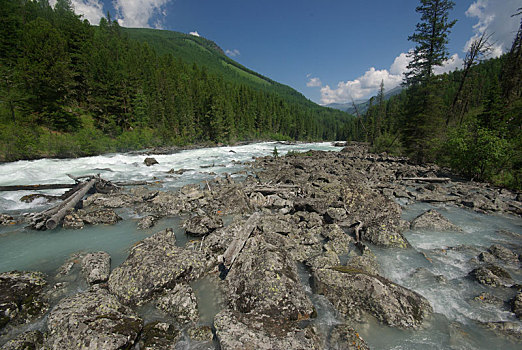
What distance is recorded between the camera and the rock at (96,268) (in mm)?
5232

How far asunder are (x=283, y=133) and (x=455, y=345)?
101 m

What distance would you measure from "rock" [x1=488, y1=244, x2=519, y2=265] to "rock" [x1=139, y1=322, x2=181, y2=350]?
9427 millimetres

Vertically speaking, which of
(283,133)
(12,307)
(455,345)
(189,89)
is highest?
(189,89)

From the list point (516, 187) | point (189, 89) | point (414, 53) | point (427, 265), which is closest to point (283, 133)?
point (189, 89)

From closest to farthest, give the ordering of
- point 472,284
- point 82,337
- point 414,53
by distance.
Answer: point 82,337 < point 472,284 < point 414,53

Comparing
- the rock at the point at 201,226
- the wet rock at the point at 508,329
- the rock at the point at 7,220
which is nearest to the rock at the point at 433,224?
the wet rock at the point at 508,329

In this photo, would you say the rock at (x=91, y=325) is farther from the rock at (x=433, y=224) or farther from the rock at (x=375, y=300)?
the rock at (x=433, y=224)

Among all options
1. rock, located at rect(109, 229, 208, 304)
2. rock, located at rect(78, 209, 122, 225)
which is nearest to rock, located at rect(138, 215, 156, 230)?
rock, located at rect(78, 209, 122, 225)

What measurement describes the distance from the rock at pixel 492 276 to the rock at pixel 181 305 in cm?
728

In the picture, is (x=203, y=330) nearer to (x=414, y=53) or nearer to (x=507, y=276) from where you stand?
(x=507, y=276)

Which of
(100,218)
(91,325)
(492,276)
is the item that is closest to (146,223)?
(100,218)

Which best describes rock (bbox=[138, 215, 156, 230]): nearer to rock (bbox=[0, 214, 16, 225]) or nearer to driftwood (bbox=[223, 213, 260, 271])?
driftwood (bbox=[223, 213, 260, 271])

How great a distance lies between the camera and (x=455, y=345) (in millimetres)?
3775

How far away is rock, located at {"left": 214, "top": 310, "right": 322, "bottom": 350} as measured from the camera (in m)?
3.25
